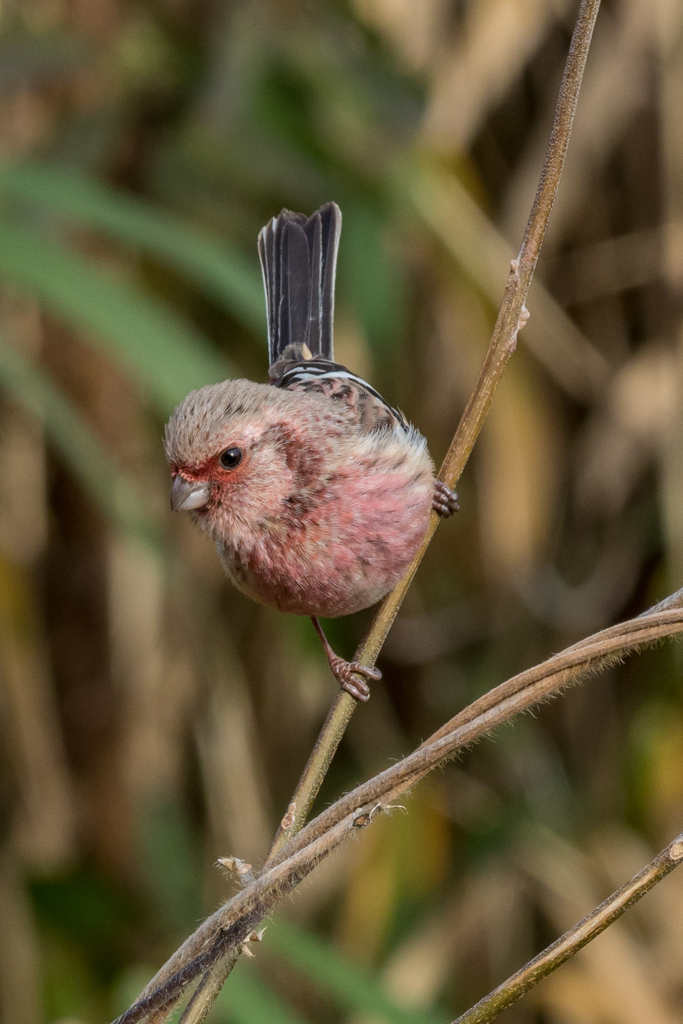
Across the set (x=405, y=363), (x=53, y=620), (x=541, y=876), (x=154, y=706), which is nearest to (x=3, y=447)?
(x=53, y=620)

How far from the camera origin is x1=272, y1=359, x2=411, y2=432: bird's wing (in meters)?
2.51

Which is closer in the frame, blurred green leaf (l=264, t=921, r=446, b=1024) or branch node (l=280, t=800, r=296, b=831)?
branch node (l=280, t=800, r=296, b=831)

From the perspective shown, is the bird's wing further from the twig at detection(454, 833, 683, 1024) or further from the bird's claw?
the twig at detection(454, 833, 683, 1024)

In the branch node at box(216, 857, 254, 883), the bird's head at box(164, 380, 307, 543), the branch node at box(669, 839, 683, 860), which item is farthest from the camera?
the bird's head at box(164, 380, 307, 543)

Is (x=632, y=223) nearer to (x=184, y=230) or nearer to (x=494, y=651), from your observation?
(x=494, y=651)

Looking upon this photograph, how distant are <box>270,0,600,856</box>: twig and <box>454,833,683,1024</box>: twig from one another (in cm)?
35

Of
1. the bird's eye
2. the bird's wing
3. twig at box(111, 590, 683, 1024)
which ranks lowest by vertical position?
twig at box(111, 590, 683, 1024)

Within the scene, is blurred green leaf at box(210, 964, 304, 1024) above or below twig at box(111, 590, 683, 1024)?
above

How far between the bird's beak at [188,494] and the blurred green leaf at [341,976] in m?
0.91

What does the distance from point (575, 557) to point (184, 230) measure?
85.0 inches

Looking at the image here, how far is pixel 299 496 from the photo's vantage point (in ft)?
7.18

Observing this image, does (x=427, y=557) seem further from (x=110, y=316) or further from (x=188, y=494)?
(x=188, y=494)

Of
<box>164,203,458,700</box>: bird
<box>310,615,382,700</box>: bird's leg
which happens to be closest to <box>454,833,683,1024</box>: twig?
<box>310,615,382,700</box>: bird's leg

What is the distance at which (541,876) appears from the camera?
3.89 m
